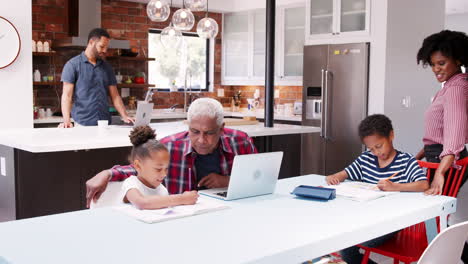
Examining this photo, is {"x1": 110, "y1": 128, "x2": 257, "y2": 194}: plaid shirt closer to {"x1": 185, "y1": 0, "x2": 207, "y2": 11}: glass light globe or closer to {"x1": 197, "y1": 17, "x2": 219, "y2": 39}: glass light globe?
{"x1": 185, "y1": 0, "x2": 207, "y2": 11}: glass light globe

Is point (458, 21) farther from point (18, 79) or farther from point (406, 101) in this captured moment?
point (18, 79)

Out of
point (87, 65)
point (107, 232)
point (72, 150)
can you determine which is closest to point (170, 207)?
point (107, 232)

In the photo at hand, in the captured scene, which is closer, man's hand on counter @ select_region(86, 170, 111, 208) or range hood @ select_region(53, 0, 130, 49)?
man's hand on counter @ select_region(86, 170, 111, 208)

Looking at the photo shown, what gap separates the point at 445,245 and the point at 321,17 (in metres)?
4.96

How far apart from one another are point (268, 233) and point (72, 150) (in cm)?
231

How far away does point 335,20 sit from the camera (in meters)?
6.09

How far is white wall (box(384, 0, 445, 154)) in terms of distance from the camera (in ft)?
18.8

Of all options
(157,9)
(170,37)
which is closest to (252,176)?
(157,9)

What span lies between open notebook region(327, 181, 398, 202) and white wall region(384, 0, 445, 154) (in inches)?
126

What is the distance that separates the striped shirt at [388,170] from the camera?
268cm

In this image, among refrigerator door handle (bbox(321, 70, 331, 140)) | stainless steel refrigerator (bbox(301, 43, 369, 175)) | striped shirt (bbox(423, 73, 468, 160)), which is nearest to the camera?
striped shirt (bbox(423, 73, 468, 160))

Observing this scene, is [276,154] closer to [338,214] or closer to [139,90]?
[338,214]

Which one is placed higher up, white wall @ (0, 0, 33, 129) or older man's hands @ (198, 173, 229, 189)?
white wall @ (0, 0, 33, 129)

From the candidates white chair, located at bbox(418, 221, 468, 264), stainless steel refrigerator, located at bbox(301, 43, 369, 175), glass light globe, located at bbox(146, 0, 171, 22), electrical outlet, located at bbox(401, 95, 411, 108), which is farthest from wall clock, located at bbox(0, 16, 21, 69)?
white chair, located at bbox(418, 221, 468, 264)
